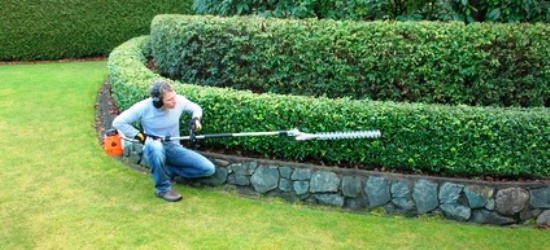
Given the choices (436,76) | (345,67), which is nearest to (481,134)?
(436,76)

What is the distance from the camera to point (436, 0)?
6.47 metres

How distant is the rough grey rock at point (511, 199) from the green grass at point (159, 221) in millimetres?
176

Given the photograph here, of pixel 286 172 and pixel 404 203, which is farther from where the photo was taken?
pixel 286 172

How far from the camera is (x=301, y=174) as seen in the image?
514cm

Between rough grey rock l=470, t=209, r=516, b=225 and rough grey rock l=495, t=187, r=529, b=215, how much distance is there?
0.07m

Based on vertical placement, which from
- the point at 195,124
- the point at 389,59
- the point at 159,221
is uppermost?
the point at 389,59

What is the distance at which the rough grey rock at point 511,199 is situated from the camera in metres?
4.81

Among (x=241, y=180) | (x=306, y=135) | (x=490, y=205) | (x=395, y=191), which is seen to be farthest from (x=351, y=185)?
(x=490, y=205)

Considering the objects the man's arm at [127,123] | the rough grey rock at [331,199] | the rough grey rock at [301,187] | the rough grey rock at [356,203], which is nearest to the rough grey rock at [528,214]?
the rough grey rock at [356,203]

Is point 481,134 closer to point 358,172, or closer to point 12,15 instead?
point 358,172

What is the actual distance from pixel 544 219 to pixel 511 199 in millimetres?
373

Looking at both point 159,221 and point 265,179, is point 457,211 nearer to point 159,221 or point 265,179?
point 265,179

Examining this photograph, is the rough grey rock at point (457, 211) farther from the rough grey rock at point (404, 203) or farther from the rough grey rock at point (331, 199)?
the rough grey rock at point (331, 199)

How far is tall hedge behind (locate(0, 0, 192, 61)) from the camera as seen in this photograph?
488 inches
